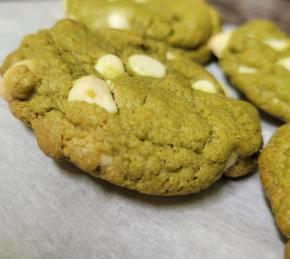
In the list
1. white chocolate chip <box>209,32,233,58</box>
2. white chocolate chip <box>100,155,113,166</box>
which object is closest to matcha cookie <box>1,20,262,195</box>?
white chocolate chip <box>100,155,113,166</box>

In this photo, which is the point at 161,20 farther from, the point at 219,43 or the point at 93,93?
the point at 93,93

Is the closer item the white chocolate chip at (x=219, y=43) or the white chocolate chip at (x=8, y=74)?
the white chocolate chip at (x=8, y=74)

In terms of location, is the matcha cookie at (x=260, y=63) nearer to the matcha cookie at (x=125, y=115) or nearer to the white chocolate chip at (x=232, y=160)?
the matcha cookie at (x=125, y=115)

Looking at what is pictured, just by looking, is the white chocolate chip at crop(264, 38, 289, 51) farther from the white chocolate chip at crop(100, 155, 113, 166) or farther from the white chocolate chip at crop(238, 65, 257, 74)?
the white chocolate chip at crop(100, 155, 113, 166)

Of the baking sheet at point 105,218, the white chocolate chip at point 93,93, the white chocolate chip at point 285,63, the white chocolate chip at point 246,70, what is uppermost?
the white chocolate chip at point 93,93

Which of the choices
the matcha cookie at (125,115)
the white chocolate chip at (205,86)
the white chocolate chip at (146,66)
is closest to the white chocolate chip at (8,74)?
the matcha cookie at (125,115)

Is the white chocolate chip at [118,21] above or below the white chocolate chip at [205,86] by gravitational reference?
above

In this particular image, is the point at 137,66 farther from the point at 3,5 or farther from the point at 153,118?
the point at 3,5

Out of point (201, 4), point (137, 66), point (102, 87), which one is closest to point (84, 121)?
point (102, 87)

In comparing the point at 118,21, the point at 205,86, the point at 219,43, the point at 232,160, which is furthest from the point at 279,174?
the point at 118,21
